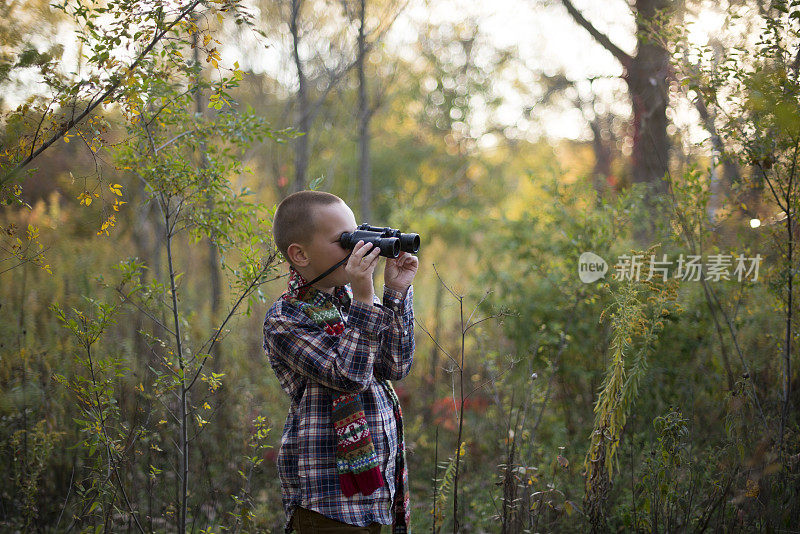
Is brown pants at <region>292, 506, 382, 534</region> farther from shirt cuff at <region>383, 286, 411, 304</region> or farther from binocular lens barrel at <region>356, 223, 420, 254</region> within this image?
binocular lens barrel at <region>356, 223, 420, 254</region>

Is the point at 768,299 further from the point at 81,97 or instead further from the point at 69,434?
the point at 69,434

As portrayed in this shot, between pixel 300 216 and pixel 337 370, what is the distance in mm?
494

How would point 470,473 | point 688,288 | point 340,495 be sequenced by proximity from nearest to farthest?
point 340,495
point 688,288
point 470,473

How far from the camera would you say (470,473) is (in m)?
3.77

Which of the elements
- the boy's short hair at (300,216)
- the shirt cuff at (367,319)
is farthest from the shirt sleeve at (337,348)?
the boy's short hair at (300,216)

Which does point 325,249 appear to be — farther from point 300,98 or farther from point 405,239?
point 300,98

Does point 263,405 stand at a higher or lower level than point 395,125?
lower

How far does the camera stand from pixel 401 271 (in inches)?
75.5

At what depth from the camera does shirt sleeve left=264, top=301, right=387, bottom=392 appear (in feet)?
5.48

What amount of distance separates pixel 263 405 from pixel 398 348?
7.79 feet

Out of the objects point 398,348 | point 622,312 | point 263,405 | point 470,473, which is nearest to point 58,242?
point 263,405

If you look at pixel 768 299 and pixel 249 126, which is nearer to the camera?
pixel 249 126

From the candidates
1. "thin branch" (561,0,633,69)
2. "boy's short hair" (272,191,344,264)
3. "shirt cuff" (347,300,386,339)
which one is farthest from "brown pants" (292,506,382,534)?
"thin branch" (561,0,633,69)

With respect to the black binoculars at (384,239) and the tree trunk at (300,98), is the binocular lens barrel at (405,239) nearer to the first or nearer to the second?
the black binoculars at (384,239)
